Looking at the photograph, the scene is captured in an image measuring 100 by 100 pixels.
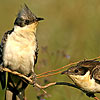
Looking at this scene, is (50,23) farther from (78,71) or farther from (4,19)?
(78,71)

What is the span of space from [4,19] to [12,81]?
4182 mm

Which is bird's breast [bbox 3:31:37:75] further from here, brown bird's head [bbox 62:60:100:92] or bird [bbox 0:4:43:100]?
brown bird's head [bbox 62:60:100:92]

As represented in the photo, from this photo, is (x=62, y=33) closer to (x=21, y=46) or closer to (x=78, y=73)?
(x=21, y=46)

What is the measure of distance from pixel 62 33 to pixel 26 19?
347 cm

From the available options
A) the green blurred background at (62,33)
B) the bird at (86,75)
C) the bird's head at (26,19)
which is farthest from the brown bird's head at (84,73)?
the bird's head at (26,19)

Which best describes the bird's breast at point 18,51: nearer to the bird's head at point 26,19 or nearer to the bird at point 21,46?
the bird at point 21,46

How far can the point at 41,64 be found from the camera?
6.10 meters

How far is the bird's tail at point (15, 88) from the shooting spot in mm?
6145

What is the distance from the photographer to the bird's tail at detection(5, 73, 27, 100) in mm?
6145

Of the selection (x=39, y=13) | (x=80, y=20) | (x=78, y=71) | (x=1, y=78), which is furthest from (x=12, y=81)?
(x=39, y=13)

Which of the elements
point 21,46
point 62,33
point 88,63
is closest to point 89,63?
point 88,63

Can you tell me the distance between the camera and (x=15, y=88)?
639 cm

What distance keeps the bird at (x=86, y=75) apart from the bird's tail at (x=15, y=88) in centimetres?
168

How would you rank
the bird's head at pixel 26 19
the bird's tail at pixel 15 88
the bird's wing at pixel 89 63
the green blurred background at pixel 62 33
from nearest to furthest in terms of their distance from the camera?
the bird's wing at pixel 89 63 → the bird's head at pixel 26 19 → the bird's tail at pixel 15 88 → the green blurred background at pixel 62 33
